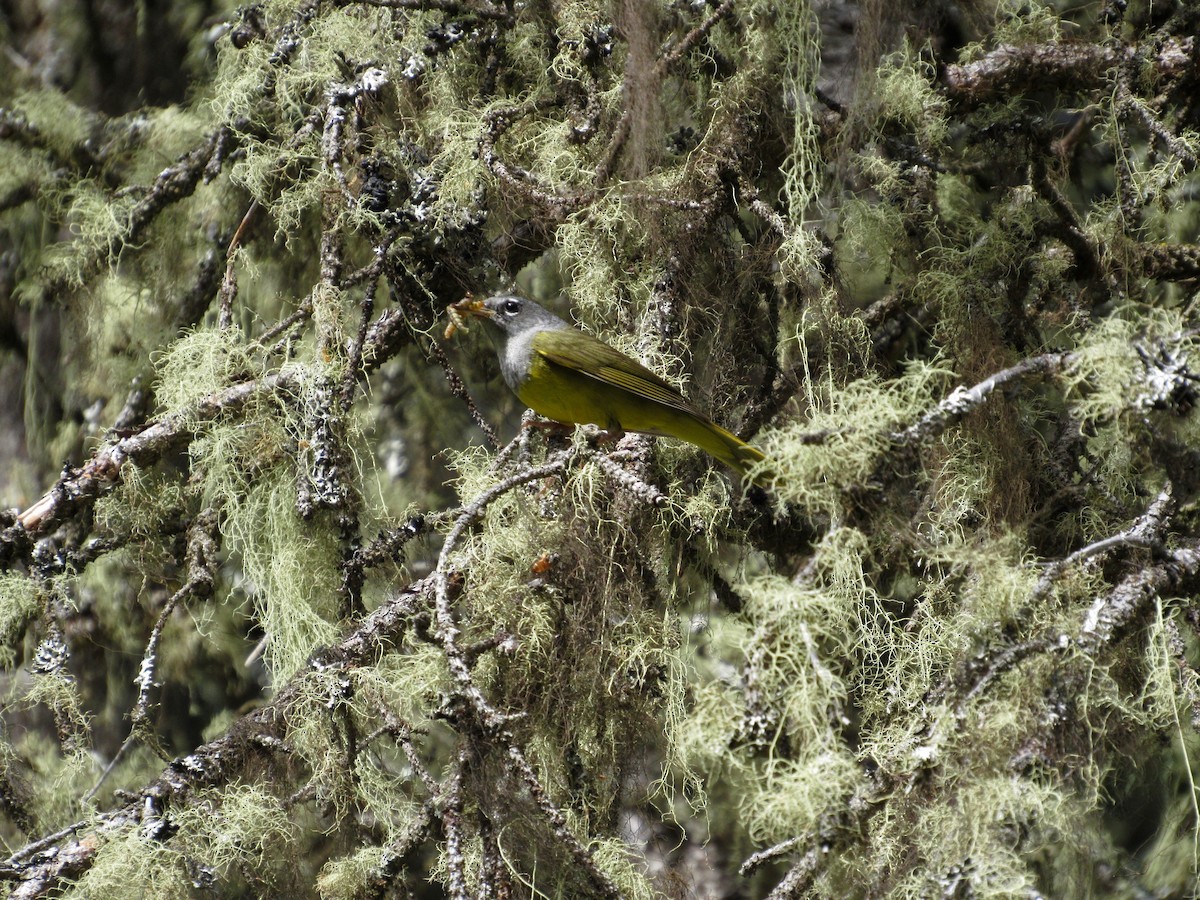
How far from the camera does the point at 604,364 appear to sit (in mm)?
2557

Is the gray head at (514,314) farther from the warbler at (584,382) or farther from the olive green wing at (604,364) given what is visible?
the olive green wing at (604,364)

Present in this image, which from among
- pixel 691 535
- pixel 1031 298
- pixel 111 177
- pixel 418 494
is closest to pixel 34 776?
pixel 418 494

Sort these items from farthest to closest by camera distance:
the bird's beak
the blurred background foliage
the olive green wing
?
1. the bird's beak
2. the olive green wing
3. the blurred background foliage

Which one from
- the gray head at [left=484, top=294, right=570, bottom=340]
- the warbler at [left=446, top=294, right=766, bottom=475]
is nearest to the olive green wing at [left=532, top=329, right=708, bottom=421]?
the warbler at [left=446, top=294, right=766, bottom=475]

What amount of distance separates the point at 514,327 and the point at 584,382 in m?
0.36

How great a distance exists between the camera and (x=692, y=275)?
8.24 ft

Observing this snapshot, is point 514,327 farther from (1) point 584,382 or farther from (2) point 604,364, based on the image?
(2) point 604,364

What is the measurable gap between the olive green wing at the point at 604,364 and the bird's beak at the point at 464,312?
0.57 ft

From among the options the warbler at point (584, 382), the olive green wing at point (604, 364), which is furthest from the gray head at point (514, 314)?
the olive green wing at point (604, 364)

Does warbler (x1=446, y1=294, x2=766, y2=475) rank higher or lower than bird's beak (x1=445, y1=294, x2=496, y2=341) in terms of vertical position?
lower

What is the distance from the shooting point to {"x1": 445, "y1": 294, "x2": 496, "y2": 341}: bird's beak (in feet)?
9.18

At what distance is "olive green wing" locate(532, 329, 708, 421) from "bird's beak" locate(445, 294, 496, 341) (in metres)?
0.17

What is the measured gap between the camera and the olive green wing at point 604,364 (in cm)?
238

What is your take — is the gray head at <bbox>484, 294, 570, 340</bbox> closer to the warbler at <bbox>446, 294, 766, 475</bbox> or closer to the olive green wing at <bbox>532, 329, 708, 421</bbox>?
the warbler at <bbox>446, 294, 766, 475</bbox>
